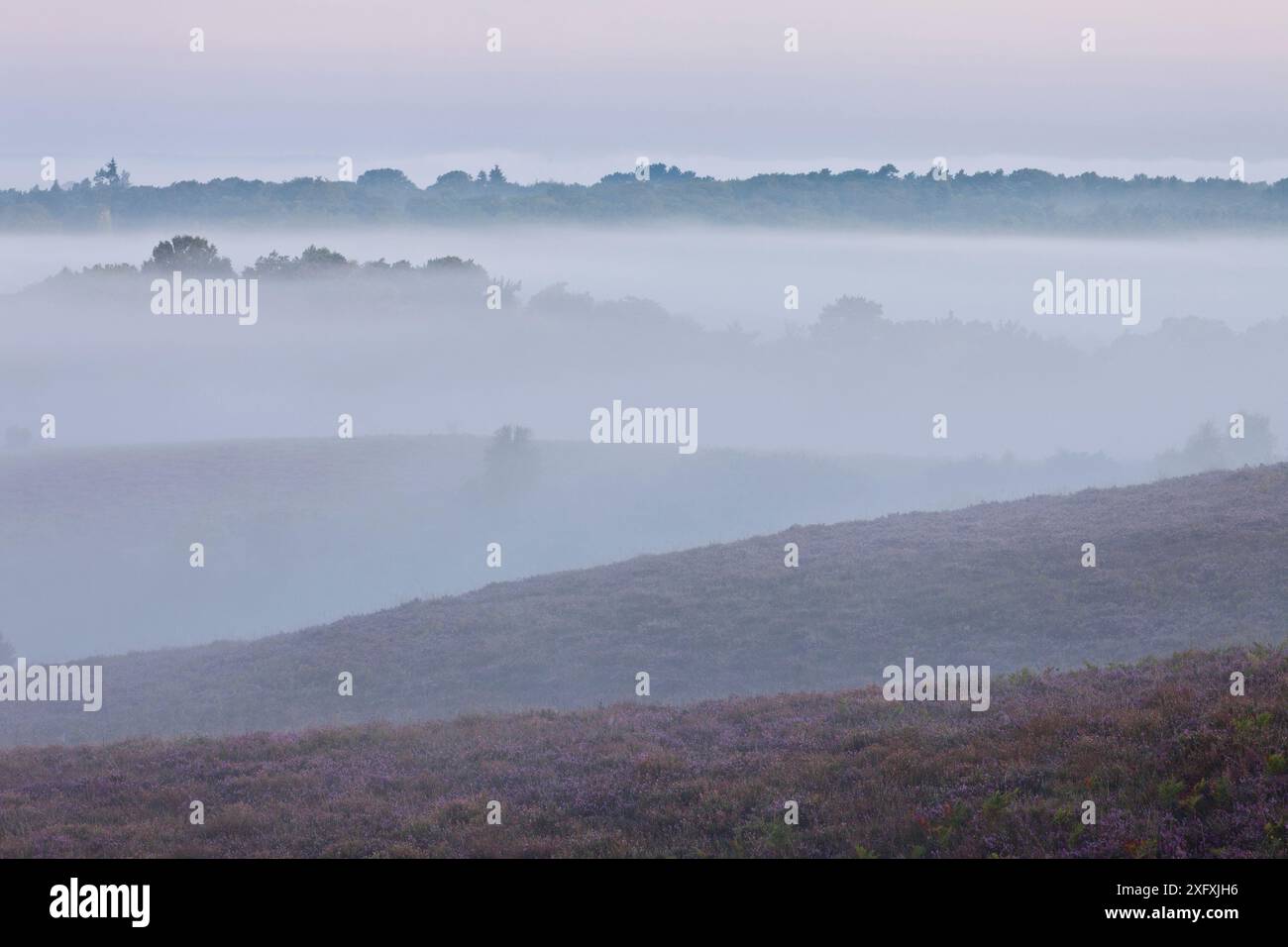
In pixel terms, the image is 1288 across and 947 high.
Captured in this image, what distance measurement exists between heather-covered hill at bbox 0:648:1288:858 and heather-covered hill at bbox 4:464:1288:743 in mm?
10191

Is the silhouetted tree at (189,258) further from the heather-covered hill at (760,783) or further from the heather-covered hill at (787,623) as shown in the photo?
the heather-covered hill at (760,783)

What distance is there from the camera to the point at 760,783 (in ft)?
51.9

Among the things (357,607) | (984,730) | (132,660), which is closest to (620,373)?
(357,607)

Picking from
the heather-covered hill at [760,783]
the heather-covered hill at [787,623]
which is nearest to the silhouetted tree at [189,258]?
the heather-covered hill at [787,623]

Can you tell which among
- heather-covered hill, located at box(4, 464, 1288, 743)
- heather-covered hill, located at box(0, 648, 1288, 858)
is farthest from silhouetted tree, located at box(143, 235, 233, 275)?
heather-covered hill, located at box(0, 648, 1288, 858)

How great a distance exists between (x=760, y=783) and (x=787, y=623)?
20.5 meters

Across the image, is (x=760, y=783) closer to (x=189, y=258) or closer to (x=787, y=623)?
(x=787, y=623)

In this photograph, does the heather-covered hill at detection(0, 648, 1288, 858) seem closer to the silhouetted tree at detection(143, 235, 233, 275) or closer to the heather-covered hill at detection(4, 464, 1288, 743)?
the heather-covered hill at detection(4, 464, 1288, 743)

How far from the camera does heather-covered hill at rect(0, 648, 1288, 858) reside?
42.7 ft

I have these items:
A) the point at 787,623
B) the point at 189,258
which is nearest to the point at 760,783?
the point at 787,623

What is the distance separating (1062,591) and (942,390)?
13634 cm

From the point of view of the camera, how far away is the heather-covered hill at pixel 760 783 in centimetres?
1302
